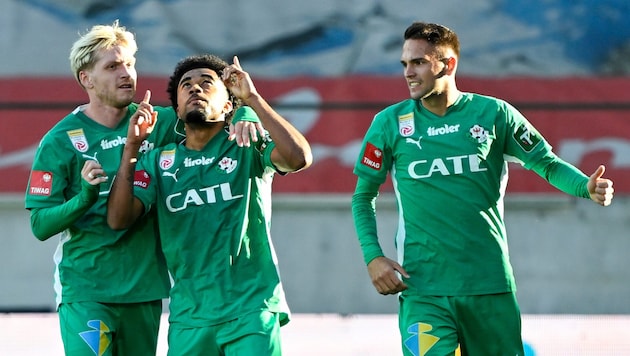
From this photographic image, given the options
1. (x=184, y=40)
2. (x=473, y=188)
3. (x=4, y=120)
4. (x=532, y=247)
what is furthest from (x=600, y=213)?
(x=4, y=120)

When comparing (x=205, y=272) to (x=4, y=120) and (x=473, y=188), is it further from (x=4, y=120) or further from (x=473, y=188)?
(x=4, y=120)

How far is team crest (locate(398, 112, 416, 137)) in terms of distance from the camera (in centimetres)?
473

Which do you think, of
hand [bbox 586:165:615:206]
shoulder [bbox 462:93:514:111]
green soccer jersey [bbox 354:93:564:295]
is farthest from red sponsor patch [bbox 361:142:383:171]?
hand [bbox 586:165:615:206]

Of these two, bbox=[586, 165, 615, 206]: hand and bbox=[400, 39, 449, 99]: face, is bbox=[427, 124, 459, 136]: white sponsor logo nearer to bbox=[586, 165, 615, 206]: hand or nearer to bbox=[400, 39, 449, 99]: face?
bbox=[400, 39, 449, 99]: face

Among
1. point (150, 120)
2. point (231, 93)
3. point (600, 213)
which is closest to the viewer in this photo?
point (150, 120)

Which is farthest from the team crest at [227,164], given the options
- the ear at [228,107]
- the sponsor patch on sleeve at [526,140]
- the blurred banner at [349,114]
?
the blurred banner at [349,114]

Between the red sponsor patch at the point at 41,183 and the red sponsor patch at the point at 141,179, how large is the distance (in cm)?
38

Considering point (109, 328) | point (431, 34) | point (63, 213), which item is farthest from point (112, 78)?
point (431, 34)

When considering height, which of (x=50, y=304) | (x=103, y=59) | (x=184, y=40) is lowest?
(x=50, y=304)

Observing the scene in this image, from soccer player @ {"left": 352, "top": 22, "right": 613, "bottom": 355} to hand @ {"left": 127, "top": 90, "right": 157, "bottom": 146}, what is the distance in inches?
36.0

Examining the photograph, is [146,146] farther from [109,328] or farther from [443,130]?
[443,130]

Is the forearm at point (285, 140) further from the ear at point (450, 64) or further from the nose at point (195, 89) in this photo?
the ear at point (450, 64)

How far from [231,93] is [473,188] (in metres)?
1.09

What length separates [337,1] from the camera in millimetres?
8398
